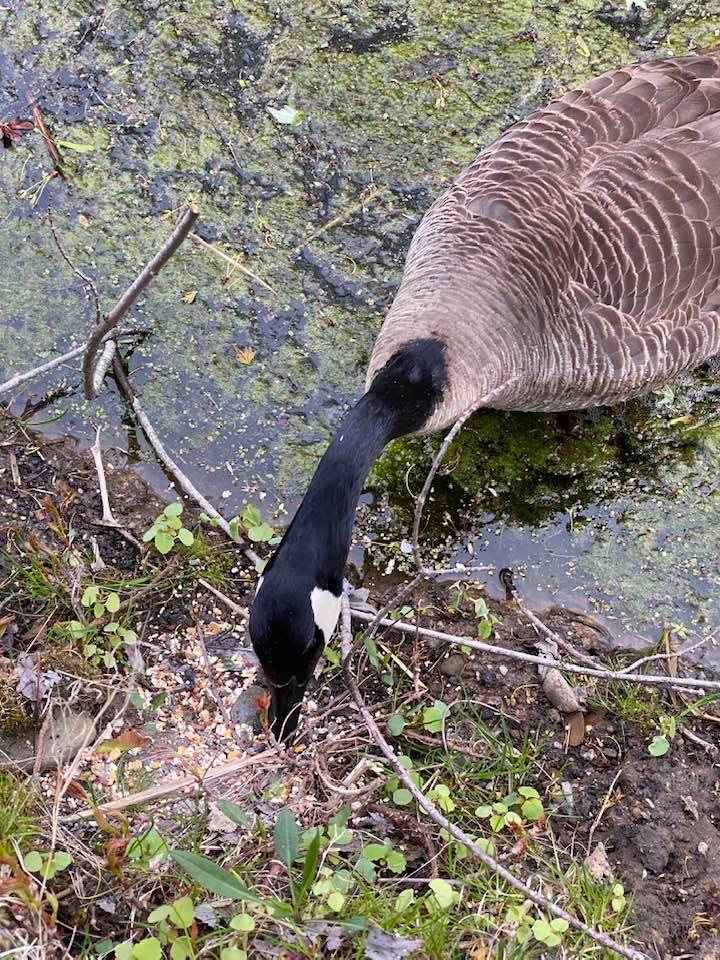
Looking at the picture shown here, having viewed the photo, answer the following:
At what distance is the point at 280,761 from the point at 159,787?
1.31ft

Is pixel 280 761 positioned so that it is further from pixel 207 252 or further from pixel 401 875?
pixel 207 252

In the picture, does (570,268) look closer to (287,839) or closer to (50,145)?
(287,839)

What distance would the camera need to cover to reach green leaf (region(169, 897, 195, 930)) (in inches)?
99.2

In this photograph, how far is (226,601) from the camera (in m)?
3.53

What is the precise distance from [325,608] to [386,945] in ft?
3.21

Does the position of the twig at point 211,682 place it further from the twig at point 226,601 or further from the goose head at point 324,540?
the goose head at point 324,540

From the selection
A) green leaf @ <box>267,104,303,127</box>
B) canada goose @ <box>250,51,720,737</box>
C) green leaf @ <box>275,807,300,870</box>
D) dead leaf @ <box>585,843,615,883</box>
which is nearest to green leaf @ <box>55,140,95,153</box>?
green leaf @ <box>267,104,303,127</box>

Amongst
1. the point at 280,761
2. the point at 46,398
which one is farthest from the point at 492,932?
the point at 46,398

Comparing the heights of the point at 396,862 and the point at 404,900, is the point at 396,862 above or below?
below

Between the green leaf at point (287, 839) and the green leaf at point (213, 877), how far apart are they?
131 mm

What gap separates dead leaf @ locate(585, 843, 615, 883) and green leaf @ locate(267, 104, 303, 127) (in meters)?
3.69

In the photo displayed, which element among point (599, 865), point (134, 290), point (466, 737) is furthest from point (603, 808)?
point (134, 290)

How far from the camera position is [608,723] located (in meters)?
3.45

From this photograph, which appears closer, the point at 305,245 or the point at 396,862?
the point at 396,862
